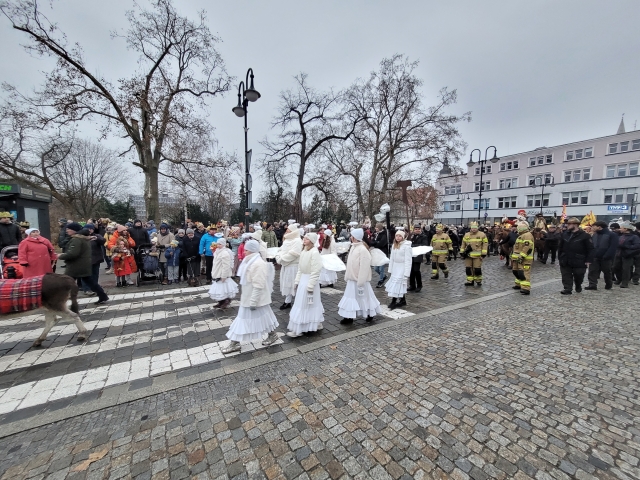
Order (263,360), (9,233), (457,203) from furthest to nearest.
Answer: (457,203) → (9,233) → (263,360)

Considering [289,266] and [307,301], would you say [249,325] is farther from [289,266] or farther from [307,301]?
[289,266]

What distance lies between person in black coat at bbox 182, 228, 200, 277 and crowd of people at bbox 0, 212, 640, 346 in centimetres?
3

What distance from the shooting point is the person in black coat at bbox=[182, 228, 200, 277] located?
29.4ft

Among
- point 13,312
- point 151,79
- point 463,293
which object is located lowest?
point 463,293

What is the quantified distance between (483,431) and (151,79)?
20.3m

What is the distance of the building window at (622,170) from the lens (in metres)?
37.5

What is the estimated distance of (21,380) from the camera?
144 inches

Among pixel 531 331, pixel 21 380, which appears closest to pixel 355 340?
pixel 531 331

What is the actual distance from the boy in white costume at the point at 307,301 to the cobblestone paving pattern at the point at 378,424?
0.70 m

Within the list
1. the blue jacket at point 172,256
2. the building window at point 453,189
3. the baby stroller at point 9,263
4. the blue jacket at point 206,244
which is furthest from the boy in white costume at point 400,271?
the building window at point 453,189

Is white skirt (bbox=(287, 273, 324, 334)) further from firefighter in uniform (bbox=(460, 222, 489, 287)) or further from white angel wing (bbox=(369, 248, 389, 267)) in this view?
firefighter in uniform (bbox=(460, 222, 489, 287))

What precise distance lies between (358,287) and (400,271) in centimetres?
157

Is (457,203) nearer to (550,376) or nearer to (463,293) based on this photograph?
(463,293)

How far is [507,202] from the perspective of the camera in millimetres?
50094
